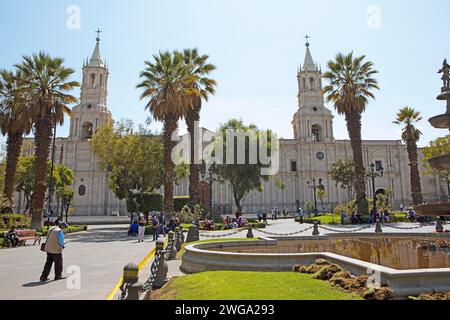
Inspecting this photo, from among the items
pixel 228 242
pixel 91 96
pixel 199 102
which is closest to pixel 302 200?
pixel 199 102

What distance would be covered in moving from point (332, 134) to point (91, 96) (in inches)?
1452

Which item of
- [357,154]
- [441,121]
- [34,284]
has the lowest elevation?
[34,284]

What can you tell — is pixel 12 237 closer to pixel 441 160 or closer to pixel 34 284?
pixel 34 284

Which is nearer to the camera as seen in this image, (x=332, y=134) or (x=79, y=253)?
(x=79, y=253)

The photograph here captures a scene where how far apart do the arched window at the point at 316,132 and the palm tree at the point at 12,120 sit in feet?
139

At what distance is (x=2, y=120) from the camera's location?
2205cm

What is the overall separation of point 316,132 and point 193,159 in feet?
118

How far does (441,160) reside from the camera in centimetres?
832

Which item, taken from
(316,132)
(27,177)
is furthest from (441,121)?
(316,132)

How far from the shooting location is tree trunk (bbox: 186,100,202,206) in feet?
81.9

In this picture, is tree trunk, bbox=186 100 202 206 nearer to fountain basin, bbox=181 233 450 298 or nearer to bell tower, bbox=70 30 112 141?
→ fountain basin, bbox=181 233 450 298

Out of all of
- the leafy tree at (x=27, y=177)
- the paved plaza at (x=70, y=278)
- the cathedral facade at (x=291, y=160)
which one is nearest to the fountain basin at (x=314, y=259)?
the paved plaza at (x=70, y=278)

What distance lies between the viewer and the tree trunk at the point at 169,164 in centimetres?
2235
